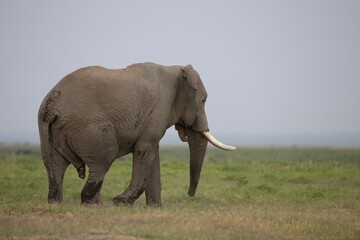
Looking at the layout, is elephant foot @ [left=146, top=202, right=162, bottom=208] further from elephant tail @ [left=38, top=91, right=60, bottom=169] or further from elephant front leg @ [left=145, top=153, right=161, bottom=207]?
elephant tail @ [left=38, top=91, right=60, bottom=169]

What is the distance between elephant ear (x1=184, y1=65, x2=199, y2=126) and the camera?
13.5m

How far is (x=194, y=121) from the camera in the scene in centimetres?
1388

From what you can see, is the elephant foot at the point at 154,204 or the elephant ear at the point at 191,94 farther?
the elephant ear at the point at 191,94

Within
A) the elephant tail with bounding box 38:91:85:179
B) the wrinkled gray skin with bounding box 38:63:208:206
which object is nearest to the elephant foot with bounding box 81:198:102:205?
the wrinkled gray skin with bounding box 38:63:208:206

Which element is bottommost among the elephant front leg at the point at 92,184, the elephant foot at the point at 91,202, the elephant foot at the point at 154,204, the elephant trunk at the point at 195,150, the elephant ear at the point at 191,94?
the elephant foot at the point at 154,204

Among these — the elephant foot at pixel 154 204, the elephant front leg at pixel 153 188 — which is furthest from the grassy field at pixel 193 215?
the elephant front leg at pixel 153 188

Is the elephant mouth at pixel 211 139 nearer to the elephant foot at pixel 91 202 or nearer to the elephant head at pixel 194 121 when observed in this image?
the elephant head at pixel 194 121

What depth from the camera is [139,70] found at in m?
12.9

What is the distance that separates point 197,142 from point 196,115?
68cm

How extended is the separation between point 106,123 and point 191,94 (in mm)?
2227

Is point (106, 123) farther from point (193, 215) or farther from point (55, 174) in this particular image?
point (193, 215)

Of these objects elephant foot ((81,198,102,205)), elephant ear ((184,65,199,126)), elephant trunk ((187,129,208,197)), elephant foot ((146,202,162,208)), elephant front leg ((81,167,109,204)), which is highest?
elephant ear ((184,65,199,126))

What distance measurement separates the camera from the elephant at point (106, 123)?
11.8 metres

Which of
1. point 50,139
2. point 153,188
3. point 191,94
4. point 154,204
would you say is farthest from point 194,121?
point 50,139
